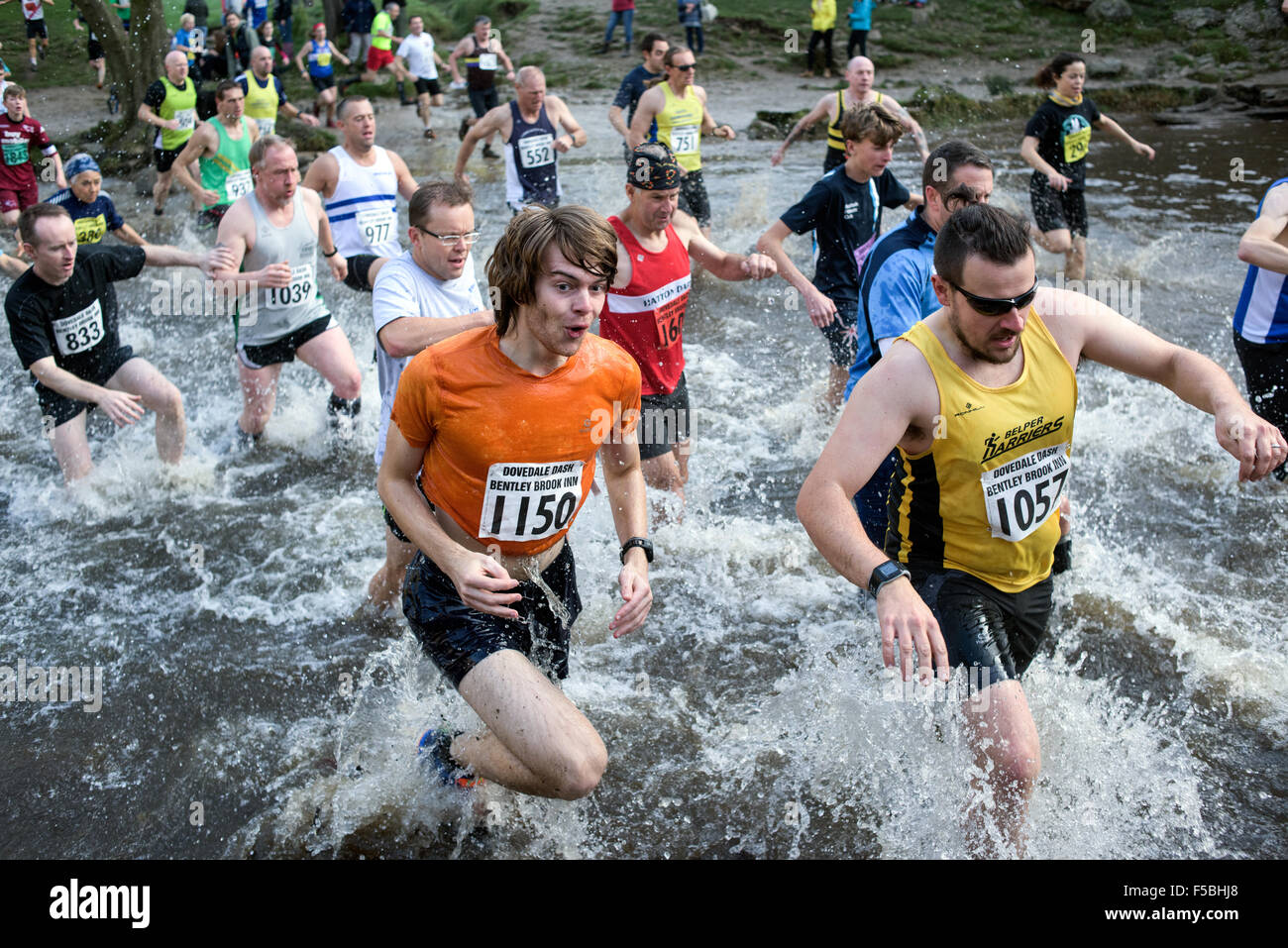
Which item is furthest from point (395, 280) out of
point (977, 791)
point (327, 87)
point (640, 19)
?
point (640, 19)

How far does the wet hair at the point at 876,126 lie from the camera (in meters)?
5.68

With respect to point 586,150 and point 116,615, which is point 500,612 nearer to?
point 116,615

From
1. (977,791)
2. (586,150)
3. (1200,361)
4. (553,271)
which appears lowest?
(586,150)

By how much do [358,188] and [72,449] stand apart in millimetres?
2305

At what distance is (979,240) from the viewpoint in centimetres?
292

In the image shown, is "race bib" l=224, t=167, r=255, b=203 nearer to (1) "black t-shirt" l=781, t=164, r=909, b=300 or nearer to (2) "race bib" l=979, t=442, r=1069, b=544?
(1) "black t-shirt" l=781, t=164, r=909, b=300

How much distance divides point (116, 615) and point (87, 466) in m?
1.44

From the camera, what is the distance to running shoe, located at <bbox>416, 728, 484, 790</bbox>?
3.46 m

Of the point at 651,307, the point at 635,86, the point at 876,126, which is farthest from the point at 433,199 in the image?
the point at 635,86

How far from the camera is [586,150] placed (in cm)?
1582

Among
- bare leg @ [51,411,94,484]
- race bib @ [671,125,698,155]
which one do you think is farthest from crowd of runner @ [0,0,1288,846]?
race bib @ [671,125,698,155]

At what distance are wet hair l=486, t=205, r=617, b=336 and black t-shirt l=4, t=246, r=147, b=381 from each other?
385 cm

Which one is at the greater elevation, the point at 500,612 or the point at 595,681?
the point at 500,612

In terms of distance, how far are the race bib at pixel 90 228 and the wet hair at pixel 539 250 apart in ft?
21.4
